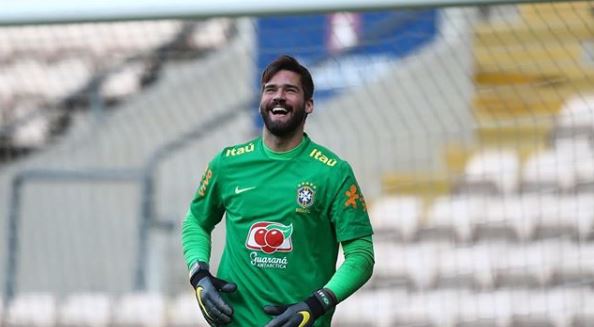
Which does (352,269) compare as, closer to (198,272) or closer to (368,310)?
(198,272)

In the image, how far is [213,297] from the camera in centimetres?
407

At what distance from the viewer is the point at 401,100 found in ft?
23.7

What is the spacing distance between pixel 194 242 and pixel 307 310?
524 mm

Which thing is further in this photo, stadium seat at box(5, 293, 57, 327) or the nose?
stadium seat at box(5, 293, 57, 327)

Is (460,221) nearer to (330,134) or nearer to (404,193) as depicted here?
(404,193)

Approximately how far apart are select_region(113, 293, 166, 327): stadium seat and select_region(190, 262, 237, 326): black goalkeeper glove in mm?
3756

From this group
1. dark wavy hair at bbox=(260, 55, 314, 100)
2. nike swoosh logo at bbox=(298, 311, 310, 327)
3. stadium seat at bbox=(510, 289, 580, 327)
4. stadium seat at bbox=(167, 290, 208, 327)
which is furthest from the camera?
stadium seat at bbox=(167, 290, 208, 327)

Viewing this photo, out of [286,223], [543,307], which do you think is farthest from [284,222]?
[543,307]

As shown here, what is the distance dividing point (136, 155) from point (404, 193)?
1616 mm

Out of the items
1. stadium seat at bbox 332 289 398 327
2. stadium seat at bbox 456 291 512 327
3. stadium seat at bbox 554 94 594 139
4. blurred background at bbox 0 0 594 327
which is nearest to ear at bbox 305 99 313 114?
blurred background at bbox 0 0 594 327

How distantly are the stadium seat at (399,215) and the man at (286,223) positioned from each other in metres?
3.64

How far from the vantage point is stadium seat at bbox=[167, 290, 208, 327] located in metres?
7.81

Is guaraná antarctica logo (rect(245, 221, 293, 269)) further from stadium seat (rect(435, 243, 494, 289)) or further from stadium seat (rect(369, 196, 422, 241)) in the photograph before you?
stadium seat (rect(369, 196, 422, 241))

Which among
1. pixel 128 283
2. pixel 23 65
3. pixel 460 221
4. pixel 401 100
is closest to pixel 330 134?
pixel 401 100
